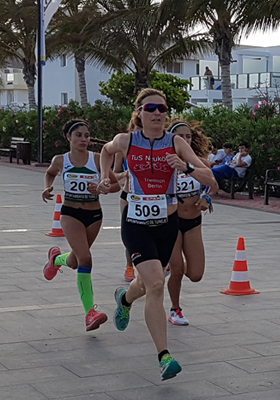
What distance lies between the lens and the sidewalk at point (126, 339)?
463 cm

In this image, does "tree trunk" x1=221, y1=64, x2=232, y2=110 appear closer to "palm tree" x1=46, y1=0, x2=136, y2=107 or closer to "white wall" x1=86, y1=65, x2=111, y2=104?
"palm tree" x1=46, y1=0, x2=136, y2=107

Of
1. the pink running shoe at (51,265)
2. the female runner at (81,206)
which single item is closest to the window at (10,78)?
the pink running shoe at (51,265)

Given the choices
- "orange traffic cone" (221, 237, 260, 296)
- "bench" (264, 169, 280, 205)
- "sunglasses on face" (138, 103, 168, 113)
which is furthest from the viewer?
"bench" (264, 169, 280, 205)

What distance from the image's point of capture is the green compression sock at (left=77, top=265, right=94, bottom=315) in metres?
6.03

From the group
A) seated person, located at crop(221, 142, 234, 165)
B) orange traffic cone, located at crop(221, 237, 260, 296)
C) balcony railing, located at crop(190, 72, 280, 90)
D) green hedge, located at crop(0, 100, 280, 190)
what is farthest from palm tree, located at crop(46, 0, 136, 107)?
orange traffic cone, located at crop(221, 237, 260, 296)

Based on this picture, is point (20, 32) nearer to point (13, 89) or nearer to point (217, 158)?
point (217, 158)

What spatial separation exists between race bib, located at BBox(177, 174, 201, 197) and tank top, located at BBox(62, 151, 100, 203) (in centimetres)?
69

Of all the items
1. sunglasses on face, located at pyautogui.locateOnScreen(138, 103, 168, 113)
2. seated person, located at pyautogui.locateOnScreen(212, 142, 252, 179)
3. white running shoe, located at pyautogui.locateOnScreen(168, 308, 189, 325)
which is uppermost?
sunglasses on face, located at pyautogui.locateOnScreen(138, 103, 168, 113)

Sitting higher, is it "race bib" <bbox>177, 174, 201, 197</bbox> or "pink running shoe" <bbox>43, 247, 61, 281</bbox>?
"race bib" <bbox>177, 174, 201, 197</bbox>

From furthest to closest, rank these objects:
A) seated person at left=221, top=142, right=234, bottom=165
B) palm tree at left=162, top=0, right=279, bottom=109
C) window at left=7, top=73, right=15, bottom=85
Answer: window at left=7, top=73, right=15, bottom=85
palm tree at left=162, top=0, right=279, bottom=109
seated person at left=221, top=142, right=234, bottom=165

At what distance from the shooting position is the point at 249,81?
45156 millimetres

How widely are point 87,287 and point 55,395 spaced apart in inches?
65.2

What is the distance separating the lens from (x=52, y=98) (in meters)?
59.3

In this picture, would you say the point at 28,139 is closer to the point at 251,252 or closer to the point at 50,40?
the point at 50,40
